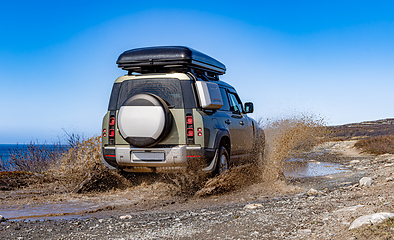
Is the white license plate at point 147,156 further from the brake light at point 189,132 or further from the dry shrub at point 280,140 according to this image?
the dry shrub at point 280,140

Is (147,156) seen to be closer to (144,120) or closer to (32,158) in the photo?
(144,120)

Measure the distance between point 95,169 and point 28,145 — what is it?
6.51 m

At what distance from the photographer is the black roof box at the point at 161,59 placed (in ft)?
21.3

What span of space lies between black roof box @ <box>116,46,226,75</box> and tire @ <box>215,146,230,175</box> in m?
1.73

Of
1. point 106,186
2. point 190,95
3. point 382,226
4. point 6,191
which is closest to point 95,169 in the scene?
point 106,186

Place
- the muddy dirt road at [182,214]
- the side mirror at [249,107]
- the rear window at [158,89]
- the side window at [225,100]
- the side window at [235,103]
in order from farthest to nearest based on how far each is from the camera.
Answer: the side mirror at [249,107]
the side window at [235,103]
the side window at [225,100]
the rear window at [158,89]
the muddy dirt road at [182,214]

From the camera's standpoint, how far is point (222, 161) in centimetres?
675

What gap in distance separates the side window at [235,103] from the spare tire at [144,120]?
2.30 m

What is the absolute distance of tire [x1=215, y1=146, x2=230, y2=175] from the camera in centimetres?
653

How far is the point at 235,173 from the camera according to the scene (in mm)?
7242

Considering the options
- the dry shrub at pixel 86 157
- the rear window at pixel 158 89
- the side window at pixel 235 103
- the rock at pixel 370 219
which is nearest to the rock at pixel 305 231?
the rock at pixel 370 219

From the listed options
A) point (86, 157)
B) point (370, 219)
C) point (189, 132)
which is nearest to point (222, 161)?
point (189, 132)

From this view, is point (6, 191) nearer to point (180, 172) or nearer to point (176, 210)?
point (180, 172)

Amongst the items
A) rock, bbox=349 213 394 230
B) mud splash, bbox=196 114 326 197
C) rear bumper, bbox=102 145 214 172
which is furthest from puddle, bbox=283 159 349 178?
rock, bbox=349 213 394 230
